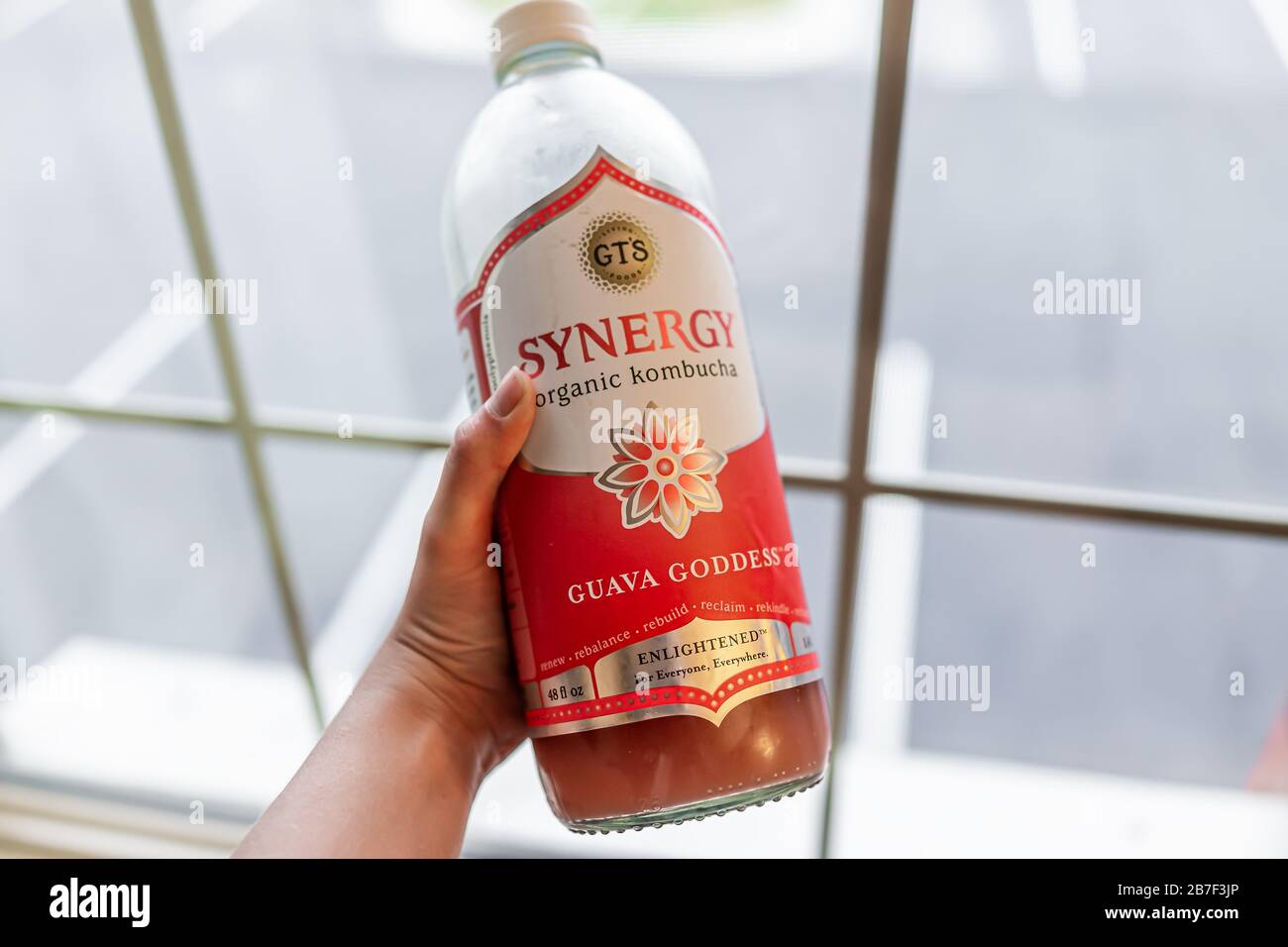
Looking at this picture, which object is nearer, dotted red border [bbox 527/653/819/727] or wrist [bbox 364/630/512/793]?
dotted red border [bbox 527/653/819/727]

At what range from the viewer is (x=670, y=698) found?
0.57 m

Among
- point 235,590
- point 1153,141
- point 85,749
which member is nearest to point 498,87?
point 1153,141

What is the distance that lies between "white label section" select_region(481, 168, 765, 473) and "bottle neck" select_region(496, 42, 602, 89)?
14cm

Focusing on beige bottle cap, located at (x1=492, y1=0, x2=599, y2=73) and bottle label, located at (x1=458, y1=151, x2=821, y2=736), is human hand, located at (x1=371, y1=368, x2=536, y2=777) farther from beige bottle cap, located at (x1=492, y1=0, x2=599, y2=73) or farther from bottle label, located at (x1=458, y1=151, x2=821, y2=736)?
beige bottle cap, located at (x1=492, y1=0, x2=599, y2=73)

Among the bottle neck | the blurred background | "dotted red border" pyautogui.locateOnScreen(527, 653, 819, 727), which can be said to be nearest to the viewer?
"dotted red border" pyautogui.locateOnScreen(527, 653, 819, 727)

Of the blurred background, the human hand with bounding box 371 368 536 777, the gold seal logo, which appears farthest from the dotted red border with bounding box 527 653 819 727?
the blurred background

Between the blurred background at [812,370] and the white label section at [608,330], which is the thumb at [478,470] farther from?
the blurred background at [812,370]

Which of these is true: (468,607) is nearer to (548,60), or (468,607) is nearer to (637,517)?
(637,517)

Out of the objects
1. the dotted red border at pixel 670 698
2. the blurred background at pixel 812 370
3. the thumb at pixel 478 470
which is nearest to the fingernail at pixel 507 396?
the thumb at pixel 478 470

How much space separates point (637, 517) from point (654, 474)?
29 mm

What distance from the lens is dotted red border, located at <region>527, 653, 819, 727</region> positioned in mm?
574

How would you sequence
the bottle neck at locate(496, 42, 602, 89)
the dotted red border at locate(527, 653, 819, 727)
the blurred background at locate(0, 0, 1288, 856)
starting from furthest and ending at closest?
the blurred background at locate(0, 0, 1288, 856)
the bottle neck at locate(496, 42, 602, 89)
the dotted red border at locate(527, 653, 819, 727)

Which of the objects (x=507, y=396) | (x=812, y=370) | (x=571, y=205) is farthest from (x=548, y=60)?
Result: (x=812, y=370)

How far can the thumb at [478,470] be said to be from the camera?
23.8 inches
